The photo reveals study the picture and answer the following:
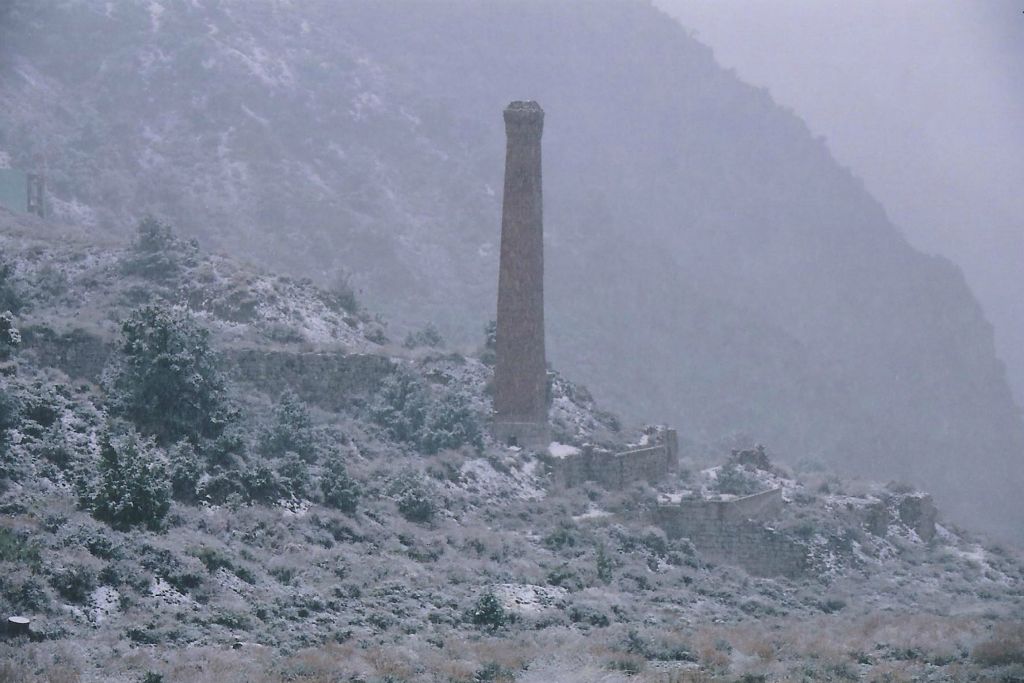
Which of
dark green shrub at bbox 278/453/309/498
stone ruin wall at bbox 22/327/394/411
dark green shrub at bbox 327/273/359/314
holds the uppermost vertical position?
dark green shrub at bbox 327/273/359/314

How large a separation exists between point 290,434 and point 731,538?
13.1 m

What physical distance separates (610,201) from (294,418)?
84.3 metres

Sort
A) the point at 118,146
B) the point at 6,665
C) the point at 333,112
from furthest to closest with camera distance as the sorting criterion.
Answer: the point at 333,112
the point at 118,146
the point at 6,665

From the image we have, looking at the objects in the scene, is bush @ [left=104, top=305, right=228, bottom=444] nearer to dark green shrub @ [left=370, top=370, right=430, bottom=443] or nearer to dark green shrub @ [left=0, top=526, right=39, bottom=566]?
dark green shrub @ [left=370, top=370, right=430, bottom=443]

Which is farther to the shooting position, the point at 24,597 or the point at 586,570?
the point at 586,570

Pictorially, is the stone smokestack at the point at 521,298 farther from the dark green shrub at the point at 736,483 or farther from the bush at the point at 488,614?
Answer: the bush at the point at 488,614

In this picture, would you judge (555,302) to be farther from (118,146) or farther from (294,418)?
(294,418)

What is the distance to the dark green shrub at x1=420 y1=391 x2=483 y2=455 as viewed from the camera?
3684 centimetres

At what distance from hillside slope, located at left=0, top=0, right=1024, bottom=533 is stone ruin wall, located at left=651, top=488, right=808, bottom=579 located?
39500 mm

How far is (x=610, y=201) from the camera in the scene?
114688 mm

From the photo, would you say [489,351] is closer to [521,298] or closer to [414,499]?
[521,298]

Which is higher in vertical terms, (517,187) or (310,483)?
(517,187)

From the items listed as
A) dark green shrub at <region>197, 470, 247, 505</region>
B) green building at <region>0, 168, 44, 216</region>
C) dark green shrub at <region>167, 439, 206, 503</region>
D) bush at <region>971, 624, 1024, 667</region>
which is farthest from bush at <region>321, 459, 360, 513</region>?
green building at <region>0, 168, 44, 216</region>

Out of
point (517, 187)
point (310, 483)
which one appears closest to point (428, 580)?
point (310, 483)
